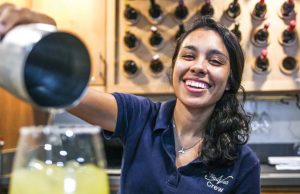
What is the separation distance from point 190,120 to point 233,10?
41.5 inches

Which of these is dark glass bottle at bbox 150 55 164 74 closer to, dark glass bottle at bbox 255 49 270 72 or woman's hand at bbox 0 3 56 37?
dark glass bottle at bbox 255 49 270 72

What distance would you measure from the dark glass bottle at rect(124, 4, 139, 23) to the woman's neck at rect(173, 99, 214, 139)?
1.00 meters

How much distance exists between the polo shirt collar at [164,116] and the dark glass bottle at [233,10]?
3.26 feet

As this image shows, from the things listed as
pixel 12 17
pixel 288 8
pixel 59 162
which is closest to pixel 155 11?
pixel 288 8

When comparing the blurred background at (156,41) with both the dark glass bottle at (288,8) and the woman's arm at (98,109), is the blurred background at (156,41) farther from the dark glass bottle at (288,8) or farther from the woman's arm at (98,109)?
the woman's arm at (98,109)

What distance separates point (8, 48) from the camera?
1.65 ft

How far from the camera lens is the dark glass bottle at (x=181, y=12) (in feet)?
6.79

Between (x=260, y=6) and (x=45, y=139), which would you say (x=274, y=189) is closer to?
(x=260, y=6)

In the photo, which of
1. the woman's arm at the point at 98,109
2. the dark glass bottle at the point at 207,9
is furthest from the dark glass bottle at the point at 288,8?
the woman's arm at the point at 98,109

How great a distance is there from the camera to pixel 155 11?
2078mm

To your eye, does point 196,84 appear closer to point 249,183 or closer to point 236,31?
point 249,183

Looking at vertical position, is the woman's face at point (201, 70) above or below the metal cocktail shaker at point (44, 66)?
below

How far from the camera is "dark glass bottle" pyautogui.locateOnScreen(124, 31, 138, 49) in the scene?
2072 mm

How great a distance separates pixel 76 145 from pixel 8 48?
→ 0.48 feet
